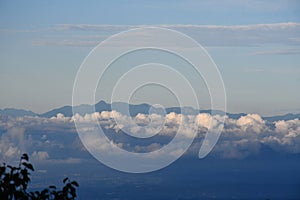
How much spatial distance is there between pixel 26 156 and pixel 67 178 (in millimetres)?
2003

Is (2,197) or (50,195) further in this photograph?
(50,195)

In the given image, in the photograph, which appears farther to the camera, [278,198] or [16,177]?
[278,198]

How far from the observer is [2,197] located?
92.7ft

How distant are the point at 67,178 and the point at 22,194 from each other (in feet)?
7.20

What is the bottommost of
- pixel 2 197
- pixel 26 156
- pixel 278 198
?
pixel 2 197

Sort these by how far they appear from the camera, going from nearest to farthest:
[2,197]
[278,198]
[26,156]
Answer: [2,197] → [26,156] → [278,198]

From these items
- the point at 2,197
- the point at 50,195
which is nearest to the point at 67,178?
the point at 50,195

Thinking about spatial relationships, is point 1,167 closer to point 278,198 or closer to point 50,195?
point 50,195

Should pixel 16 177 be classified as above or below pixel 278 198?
below

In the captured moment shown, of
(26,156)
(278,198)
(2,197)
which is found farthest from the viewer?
(278,198)

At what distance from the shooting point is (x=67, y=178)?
100 feet

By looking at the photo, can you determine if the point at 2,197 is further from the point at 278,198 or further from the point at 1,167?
the point at 278,198

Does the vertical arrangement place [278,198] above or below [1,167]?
above

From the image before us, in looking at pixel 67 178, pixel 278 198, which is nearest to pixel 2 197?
pixel 67 178
